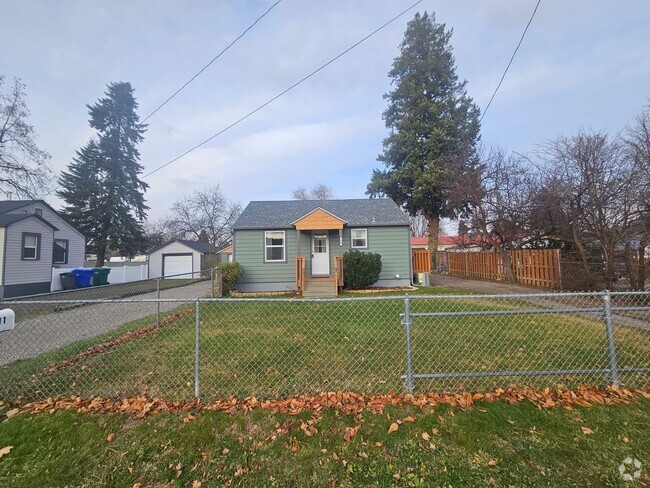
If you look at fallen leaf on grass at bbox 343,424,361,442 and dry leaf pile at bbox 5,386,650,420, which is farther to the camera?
dry leaf pile at bbox 5,386,650,420

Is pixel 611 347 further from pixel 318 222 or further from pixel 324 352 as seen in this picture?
pixel 318 222

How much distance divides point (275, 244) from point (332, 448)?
11255mm

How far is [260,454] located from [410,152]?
22929 millimetres

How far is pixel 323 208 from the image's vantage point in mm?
14156

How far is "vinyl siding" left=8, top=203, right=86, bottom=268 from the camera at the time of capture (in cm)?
1711

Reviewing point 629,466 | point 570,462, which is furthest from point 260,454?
point 629,466

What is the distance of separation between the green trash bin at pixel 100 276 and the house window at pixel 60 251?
2.57 meters

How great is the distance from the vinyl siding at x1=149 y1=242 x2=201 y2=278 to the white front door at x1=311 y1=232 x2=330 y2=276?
13970 mm

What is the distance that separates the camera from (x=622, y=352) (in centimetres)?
441

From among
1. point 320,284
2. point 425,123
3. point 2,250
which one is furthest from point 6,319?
point 425,123

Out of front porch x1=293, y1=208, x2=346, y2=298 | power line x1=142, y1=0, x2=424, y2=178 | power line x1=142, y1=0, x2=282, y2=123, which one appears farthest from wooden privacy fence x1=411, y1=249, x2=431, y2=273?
power line x1=142, y1=0, x2=282, y2=123

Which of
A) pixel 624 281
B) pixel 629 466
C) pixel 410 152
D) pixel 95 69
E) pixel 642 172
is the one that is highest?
pixel 410 152

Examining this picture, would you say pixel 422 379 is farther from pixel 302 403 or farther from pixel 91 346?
pixel 91 346

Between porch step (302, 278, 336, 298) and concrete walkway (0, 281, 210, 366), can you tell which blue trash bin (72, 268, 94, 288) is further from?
porch step (302, 278, 336, 298)
